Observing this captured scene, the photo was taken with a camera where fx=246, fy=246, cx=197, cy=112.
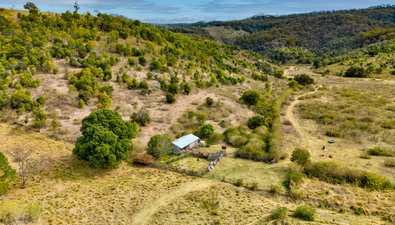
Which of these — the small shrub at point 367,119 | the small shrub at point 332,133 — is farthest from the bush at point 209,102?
the small shrub at point 367,119

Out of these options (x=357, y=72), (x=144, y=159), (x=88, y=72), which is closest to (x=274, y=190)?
(x=144, y=159)

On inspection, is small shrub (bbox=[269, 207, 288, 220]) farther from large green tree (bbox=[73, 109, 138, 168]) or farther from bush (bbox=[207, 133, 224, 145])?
bush (bbox=[207, 133, 224, 145])

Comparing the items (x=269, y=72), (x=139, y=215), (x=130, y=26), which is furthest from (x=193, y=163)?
(x=269, y=72)

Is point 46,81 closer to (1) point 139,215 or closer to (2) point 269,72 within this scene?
(1) point 139,215

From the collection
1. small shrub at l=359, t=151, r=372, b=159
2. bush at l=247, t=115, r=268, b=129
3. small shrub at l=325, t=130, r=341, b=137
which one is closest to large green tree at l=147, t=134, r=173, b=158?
bush at l=247, t=115, r=268, b=129

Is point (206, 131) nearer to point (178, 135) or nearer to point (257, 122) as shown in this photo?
point (178, 135)
